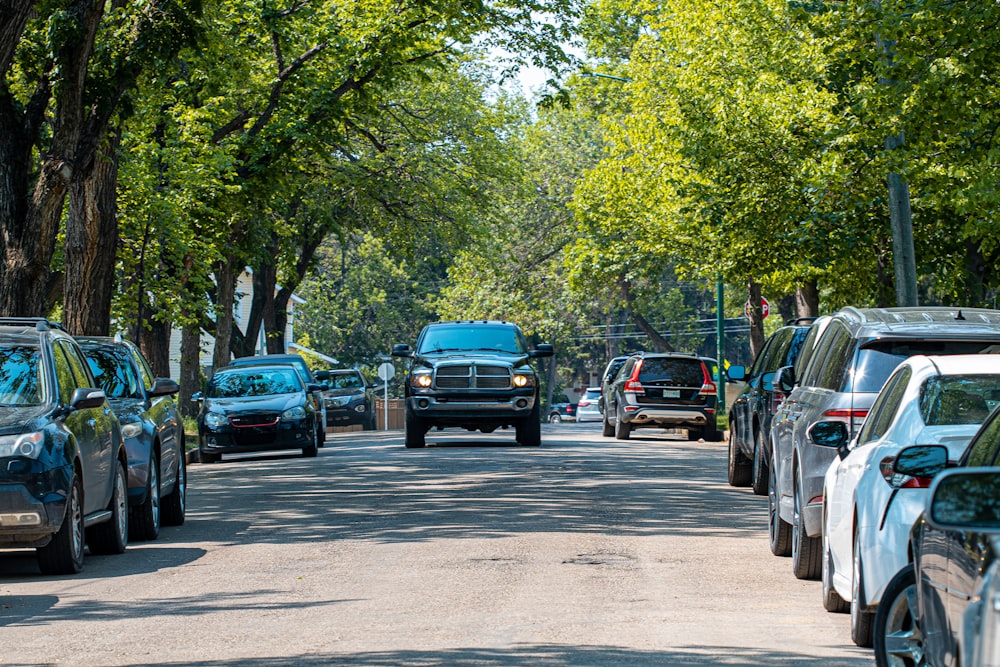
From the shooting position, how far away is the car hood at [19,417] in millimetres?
11062

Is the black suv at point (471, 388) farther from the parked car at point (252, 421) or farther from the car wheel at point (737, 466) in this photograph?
the car wheel at point (737, 466)

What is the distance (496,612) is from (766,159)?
19726mm

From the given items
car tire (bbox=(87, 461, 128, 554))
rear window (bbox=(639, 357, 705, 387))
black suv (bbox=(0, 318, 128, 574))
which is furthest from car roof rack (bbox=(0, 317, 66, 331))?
rear window (bbox=(639, 357, 705, 387))

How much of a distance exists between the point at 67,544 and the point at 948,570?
7.75m

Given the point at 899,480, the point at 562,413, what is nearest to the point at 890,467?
the point at 899,480

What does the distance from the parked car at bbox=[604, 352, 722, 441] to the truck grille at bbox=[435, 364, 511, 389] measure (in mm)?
5786

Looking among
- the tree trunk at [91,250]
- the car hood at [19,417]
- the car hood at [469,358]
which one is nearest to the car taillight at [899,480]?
the car hood at [19,417]

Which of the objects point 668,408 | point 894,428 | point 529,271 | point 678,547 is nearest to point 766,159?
point 668,408

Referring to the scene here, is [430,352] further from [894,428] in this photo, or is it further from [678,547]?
[894,428]

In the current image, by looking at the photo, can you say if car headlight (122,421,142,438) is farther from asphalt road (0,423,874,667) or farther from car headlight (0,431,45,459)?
car headlight (0,431,45,459)

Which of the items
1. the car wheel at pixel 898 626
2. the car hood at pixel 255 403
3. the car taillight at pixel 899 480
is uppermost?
the car hood at pixel 255 403

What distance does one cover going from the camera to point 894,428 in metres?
8.12

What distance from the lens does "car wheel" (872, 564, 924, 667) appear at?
6.16m

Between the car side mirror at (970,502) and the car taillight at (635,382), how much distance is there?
2727 cm
